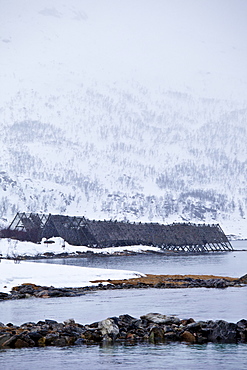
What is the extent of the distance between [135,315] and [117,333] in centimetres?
443

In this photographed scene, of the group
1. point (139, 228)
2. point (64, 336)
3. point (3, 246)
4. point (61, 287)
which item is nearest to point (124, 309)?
point (64, 336)

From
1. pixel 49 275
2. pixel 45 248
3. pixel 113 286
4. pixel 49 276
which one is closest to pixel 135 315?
pixel 113 286

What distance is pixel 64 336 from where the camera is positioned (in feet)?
58.2

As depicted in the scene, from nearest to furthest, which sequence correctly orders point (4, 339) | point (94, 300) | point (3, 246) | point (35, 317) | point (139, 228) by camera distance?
point (4, 339), point (35, 317), point (94, 300), point (3, 246), point (139, 228)

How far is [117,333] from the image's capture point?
59.4ft

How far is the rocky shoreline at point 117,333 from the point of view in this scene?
1741 centimetres

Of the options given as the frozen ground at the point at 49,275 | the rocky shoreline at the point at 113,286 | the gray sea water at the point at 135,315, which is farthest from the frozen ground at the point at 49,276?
the gray sea water at the point at 135,315

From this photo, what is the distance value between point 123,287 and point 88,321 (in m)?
15.4

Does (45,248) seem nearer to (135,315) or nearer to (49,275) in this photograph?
(49,275)

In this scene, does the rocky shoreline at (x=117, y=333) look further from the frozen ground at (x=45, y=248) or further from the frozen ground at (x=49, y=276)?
the frozen ground at (x=45, y=248)

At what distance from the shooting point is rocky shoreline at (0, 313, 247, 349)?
17.4m

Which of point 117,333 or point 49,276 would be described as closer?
point 117,333

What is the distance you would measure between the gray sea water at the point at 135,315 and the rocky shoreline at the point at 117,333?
72cm

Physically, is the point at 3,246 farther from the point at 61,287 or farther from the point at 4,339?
the point at 4,339
